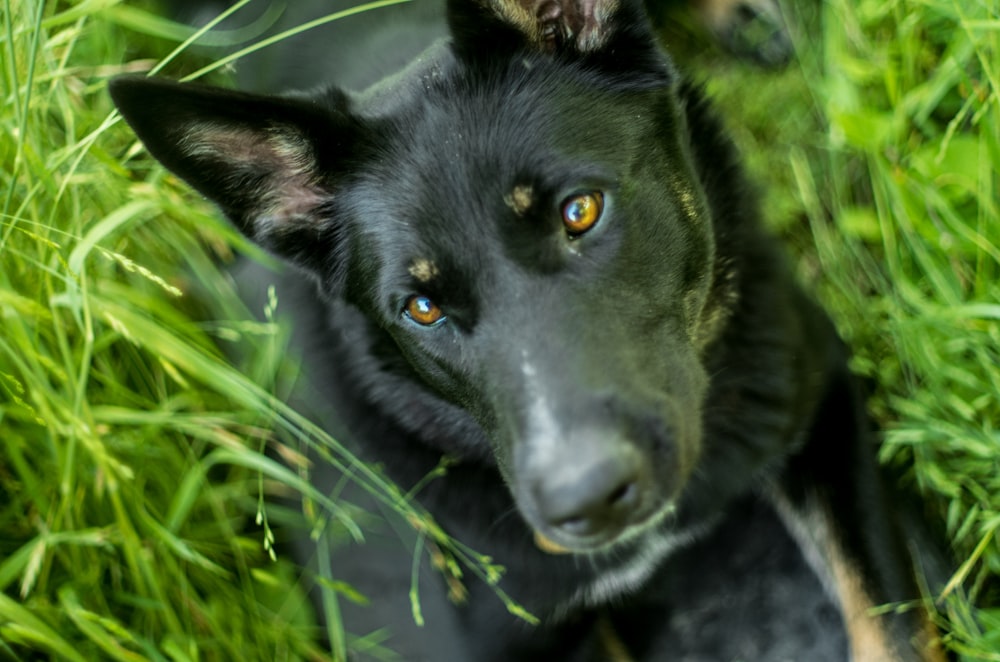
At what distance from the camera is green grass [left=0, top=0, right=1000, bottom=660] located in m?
2.39

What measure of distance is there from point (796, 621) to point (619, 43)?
1767mm

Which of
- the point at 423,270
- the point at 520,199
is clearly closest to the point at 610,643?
the point at 423,270

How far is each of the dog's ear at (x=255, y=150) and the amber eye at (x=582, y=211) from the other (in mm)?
543

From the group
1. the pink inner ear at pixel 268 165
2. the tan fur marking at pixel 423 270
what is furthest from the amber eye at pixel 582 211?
the pink inner ear at pixel 268 165

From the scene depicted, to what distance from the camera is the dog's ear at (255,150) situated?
182 centimetres

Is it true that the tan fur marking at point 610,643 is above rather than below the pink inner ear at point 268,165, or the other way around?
below

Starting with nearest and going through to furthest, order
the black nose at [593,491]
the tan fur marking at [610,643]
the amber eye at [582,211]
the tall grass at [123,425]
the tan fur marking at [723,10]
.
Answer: the black nose at [593,491], the amber eye at [582,211], the tall grass at [123,425], the tan fur marking at [610,643], the tan fur marking at [723,10]

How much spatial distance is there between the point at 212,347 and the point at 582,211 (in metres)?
1.38

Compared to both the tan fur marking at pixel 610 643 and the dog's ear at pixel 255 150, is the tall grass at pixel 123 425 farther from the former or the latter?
the tan fur marking at pixel 610 643

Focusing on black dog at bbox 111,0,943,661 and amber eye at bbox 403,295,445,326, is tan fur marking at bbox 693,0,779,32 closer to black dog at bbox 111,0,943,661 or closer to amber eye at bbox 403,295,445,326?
black dog at bbox 111,0,943,661

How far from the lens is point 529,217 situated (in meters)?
1.87

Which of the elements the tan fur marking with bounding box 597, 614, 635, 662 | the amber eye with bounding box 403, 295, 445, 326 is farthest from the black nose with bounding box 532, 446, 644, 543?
the tan fur marking with bounding box 597, 614, 635, 662

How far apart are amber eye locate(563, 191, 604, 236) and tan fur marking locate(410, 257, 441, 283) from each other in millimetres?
299

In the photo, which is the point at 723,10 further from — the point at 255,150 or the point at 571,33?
the point at 255,150
